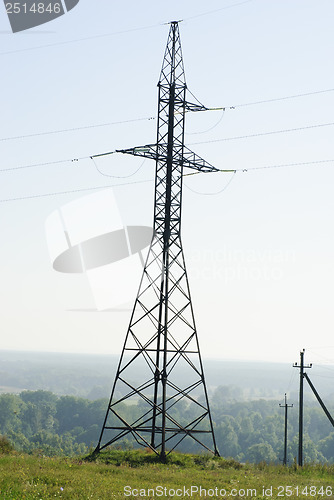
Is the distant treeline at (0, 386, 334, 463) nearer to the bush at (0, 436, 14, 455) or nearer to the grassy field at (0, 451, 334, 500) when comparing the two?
the bush at (0, 436, 14, 455)

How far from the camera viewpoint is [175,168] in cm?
2639

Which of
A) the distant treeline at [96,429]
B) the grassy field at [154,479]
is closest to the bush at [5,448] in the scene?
Result: the grassy field at [154,479]

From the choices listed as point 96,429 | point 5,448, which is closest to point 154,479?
point 5,448

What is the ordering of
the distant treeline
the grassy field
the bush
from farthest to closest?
the distant treeline → the bush → the grassy field

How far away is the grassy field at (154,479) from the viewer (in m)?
14.5

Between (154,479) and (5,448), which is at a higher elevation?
(154,479)

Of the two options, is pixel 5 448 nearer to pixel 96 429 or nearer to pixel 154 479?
pixel 154 479

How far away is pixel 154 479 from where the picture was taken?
17.4 metres

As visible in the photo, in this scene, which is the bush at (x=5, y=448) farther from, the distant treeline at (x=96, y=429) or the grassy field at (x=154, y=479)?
the distant treeline at (x=96, y=429)

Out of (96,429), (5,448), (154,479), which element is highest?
(154,479)

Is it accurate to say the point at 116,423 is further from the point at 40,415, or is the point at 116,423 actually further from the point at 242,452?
the point at 242,452

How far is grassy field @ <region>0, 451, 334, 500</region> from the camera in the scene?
14.5m

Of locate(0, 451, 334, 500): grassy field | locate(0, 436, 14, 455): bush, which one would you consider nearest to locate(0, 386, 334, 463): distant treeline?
locate(0, 436, 14, 455): bush

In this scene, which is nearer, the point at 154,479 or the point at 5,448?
the point at 154,479
